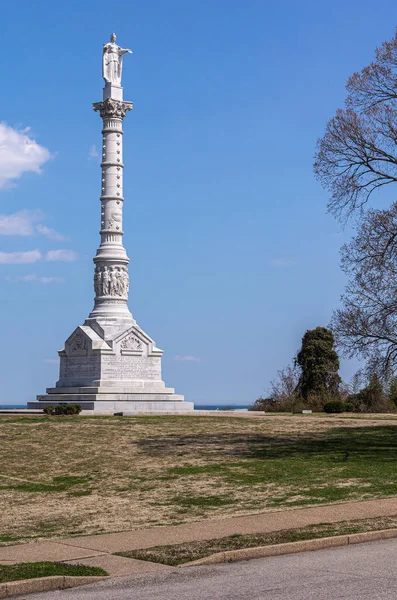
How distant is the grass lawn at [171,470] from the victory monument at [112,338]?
→ 13745 mm

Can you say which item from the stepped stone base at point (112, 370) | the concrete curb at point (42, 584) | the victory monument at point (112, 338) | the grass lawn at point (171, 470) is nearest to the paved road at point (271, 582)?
the concrete curb at point (42, 584)

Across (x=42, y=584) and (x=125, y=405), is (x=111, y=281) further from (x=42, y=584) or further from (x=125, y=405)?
(x=42, y=584)

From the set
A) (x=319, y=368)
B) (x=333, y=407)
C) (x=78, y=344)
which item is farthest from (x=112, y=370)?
(x=319, y=368)

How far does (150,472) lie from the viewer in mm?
21172

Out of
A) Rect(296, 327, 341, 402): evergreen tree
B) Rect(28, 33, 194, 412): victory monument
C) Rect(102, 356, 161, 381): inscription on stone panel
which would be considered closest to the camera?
Rect(28, 33, 194, 412): victory monument

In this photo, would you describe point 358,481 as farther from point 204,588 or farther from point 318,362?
point 318,362

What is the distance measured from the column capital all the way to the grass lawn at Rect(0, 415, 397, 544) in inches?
937

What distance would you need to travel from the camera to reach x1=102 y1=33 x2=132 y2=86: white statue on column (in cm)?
5272

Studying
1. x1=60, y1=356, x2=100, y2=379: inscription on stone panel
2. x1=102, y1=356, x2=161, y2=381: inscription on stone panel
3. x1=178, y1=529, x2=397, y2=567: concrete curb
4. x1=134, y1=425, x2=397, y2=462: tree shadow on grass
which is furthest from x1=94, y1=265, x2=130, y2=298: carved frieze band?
x1=178, y1=529, x2=397, y2=567: concrete curb

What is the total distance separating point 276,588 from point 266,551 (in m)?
2.16

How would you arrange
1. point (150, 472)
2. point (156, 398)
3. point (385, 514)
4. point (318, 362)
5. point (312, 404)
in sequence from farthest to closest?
1. point (318, 362)
2. point (312, 404)
3. point (156, 398)
4. point (150, 472)
5. point (385, 514)

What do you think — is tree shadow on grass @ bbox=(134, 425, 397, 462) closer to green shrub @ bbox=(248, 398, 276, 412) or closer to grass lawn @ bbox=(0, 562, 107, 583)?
grass lawn @ bbox=(0, 562, 107, 583)

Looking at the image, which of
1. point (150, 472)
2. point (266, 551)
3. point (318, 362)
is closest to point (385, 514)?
point (266, 551)

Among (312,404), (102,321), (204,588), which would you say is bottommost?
(204,588)
